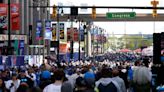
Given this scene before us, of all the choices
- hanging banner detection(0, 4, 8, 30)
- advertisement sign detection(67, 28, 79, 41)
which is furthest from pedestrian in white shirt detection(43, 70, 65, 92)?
advertisement sign detection(67, 28, 79, 41)

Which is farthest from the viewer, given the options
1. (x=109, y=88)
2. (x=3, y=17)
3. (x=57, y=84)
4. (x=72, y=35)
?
(x=72, y=35)

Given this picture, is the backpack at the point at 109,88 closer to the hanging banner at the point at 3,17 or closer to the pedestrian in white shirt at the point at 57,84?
the pedestrian in white shirt at the point at 57,84

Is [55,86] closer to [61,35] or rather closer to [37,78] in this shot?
[37,78]

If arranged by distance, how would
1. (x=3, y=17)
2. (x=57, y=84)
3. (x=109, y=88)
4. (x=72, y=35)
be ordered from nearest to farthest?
(x=57, y=84) → (x=109, y=88) → (x=3, y=17) → (x=72, y=35)

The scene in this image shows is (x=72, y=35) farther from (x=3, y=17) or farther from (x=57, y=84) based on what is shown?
(x=57, y=84)

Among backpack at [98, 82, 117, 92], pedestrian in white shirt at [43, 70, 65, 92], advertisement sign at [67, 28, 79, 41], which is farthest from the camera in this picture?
advertisement sign at [67, 28, 79, 41]

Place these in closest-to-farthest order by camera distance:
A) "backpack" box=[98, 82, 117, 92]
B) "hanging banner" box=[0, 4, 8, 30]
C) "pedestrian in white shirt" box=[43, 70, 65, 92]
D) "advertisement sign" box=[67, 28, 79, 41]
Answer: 1. "pedestrian in white shirt" box=[43, 70, 65, 92]
2. "backpack" box=[98, 82, 117, 92]
3. "hanging banner" box=[0, 4, 8, 30]
4. "advertisement sign" box=[67, 28, 79, 41]

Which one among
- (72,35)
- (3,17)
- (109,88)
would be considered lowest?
(109,88)

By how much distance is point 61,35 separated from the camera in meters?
74.4

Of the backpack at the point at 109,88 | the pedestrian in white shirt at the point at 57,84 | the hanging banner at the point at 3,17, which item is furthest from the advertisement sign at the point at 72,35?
the pedestrian in white shirt at the point at 57,84

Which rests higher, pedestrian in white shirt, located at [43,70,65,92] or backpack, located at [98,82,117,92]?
pedestrian in white shirt, located at [43,70,65,92]

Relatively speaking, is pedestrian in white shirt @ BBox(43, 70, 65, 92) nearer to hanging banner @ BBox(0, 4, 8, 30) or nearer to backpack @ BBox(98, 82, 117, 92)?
backpack @ BBox(98, 82, 117, 92)

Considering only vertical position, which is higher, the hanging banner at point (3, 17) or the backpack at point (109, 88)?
the hanging banner at point (3, 17)

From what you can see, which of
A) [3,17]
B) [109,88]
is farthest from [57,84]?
[3,17]
